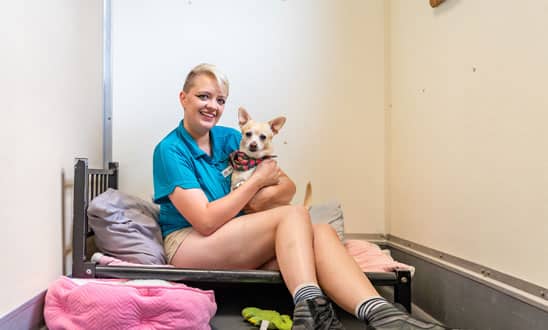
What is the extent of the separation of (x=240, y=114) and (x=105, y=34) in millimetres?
864

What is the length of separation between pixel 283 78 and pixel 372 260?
109cm

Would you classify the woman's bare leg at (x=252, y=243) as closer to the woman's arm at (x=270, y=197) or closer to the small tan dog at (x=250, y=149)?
the woman's arm at (x=270, y=197)

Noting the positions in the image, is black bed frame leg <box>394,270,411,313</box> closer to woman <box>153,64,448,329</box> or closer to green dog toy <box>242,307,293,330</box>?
woman <box>153,64,448,329</box>

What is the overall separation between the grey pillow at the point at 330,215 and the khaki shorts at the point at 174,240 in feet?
2.22

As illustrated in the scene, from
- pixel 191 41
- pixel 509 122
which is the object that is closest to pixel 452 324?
pixel 509 122

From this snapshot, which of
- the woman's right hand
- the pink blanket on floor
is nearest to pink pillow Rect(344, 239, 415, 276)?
the pink blanket on floor

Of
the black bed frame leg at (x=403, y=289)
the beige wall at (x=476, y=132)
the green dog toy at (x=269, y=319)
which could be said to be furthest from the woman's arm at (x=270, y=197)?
the beige wall at (x=476, y=132)

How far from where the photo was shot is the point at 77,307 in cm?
106

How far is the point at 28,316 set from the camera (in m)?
1.09

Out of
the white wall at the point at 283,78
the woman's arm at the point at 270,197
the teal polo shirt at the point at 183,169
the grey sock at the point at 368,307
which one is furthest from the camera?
the white wall at the point at 283,78

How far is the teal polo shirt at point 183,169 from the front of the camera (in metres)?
1.28

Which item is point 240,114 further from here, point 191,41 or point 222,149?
point 191,41

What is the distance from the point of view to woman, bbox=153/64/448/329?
100 cm

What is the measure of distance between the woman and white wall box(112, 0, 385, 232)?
53 centimetres
